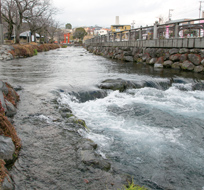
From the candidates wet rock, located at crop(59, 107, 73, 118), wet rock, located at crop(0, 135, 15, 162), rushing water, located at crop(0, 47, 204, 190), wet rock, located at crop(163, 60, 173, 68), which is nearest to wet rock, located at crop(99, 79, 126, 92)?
rushing water, located at crop(0, 47, 204, 190)

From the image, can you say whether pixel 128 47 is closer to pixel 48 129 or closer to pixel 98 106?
pixel 98 106

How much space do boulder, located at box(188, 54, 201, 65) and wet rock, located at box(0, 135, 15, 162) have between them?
37.6 ft

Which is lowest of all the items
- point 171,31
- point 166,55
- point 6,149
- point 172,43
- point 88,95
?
point 88,95

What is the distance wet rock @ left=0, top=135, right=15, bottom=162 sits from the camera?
9.00 ft

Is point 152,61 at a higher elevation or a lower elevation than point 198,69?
higher

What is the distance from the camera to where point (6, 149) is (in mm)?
2812

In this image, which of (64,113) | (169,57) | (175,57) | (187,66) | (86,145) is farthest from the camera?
(169,57)

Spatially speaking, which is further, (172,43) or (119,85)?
(172,43)

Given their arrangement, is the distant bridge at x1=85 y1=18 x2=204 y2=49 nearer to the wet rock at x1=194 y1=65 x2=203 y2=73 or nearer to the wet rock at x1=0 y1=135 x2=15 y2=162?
the wet rock at x1=194 y1=65 x2=203 y2=73

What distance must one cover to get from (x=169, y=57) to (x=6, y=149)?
12.8m

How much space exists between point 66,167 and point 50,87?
5.04m

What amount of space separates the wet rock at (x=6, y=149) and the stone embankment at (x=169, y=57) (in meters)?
11.4

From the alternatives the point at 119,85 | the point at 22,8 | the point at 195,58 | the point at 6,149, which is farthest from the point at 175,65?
the point at 22,8

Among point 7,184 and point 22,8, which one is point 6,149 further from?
point 22,8
